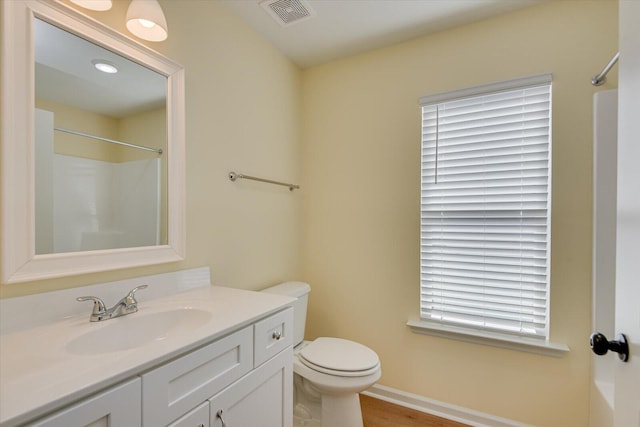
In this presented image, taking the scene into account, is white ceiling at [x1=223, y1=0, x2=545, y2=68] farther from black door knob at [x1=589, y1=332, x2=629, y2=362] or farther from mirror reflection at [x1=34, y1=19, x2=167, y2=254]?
black door knob at [x1=589, y1=332, x2=629, y2=362]

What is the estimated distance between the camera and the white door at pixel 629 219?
67 centimetres

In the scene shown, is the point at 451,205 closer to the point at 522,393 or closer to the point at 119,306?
the point at 522,393

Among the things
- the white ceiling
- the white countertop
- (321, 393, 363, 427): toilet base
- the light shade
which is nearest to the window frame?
the white ceiling

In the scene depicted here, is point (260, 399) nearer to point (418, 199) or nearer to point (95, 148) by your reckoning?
Answer: point (95, 148)

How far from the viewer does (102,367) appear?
66 cm

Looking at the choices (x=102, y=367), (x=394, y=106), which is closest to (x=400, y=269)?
(x=394, y=106)

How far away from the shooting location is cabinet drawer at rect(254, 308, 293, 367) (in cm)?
107

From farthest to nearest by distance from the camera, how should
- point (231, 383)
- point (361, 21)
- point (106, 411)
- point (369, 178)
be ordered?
point (369, 178), point (361, 21), point (231, 383), point (106, 411)

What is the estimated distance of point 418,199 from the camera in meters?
1.88

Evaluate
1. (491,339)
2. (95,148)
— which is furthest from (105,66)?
(491,339)

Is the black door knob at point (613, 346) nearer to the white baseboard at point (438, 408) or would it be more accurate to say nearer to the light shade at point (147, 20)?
the white baseboard at point (438, 408)

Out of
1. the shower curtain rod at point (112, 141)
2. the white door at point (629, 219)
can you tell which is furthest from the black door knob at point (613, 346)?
the shower curtain rod at point (112, 141)

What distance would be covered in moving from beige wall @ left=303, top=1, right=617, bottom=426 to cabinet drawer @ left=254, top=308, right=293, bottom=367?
946mm

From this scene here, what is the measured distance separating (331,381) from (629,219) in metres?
1.32
